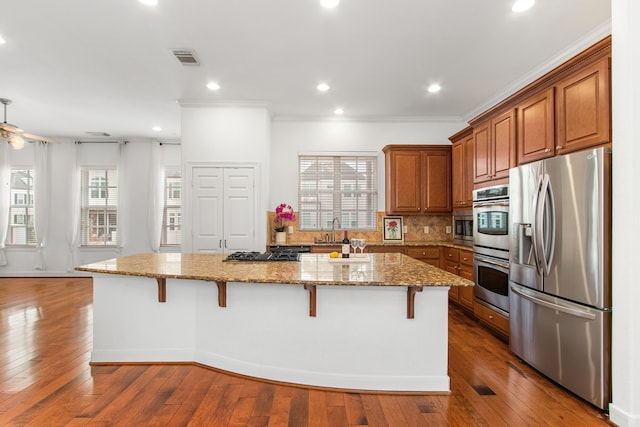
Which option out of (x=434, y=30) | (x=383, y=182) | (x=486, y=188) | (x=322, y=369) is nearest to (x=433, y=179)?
(x=383, y=182)

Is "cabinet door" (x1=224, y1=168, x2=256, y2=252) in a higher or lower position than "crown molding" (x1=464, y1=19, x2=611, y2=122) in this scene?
lower

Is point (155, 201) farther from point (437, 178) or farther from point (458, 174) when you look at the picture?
point (458, 174)

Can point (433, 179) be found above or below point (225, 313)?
above

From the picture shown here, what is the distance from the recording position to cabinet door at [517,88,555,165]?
2.78m

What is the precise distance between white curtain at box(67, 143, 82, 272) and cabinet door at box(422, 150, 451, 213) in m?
7.00

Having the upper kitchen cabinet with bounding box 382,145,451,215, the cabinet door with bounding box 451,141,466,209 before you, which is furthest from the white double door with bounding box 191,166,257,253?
the cabinet door with bounding box 451,141,466,209

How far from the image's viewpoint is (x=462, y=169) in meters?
4.72

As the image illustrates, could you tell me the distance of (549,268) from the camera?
254 cm

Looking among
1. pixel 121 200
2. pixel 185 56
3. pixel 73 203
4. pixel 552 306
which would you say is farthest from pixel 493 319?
pixel 73 203

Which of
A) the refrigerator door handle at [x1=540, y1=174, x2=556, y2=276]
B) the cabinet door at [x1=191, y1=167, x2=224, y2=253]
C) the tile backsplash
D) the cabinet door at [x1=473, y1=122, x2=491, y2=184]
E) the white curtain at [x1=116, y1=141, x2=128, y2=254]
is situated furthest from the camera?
the white curtain at [x1=116, y1=141, x2=128, y2=254]

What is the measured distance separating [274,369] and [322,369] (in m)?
0.37

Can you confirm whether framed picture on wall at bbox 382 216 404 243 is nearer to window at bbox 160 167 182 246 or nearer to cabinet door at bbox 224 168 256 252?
cabinet door at bbox 224 168 256 252

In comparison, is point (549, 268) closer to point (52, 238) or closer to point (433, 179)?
point (433, 179)

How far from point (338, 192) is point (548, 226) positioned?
3.45 m
